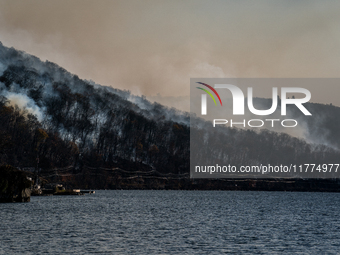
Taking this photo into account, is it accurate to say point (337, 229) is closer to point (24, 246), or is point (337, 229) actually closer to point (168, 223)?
point (168, 223)

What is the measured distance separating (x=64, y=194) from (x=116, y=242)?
13483 centimetres

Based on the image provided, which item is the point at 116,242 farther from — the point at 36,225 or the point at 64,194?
the point at 64,194

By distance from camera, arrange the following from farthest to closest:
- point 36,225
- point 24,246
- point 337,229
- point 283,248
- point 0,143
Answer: point 0,143, point 337,229, point 36,225, point 283,248, point 24,246

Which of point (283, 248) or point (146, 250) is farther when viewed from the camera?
point (283, 248)

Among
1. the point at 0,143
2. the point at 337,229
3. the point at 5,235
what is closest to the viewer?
the point at 5,235

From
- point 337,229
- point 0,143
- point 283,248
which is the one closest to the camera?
point 283,248

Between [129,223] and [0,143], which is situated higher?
[0,143]

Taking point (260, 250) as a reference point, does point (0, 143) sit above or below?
above

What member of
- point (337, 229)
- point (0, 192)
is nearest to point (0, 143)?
point (0, 192)

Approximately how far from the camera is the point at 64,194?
17462 cm

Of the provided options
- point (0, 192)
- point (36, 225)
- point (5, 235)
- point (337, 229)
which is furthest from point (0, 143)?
point (337, 229)

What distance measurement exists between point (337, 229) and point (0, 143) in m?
86.2

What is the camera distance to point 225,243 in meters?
47.2

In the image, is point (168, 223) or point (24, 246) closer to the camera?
point (24, 246)
